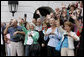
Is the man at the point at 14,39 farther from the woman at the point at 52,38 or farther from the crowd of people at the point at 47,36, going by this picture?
the woman at the point at 52,38

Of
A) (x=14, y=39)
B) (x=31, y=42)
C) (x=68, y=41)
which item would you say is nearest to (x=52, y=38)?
(x=68, y=41)

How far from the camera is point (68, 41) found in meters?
11.7

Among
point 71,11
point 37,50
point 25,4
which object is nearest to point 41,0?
point 25,4

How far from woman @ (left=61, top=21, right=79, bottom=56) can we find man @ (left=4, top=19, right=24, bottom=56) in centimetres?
163

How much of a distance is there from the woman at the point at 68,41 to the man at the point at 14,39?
1.63 m

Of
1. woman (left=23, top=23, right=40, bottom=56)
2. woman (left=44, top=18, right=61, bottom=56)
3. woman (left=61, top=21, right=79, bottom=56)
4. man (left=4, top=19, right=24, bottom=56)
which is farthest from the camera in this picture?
man (left=4, top=19, right=24, bottom=56)

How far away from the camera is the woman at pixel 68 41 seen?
11.6m

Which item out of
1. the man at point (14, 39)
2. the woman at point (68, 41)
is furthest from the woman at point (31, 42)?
the woman at point (68, 41)

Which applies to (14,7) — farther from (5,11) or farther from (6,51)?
(6,51)

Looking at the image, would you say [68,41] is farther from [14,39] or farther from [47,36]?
[14,39]

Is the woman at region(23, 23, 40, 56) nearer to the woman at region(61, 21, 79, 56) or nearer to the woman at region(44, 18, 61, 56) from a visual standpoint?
the woman at region(44, 18, 61, 56)

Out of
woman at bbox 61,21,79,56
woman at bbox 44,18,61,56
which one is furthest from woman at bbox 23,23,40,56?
woman at bbox 61,21,79,56

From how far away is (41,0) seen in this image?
17.0m

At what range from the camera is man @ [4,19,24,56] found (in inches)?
491
